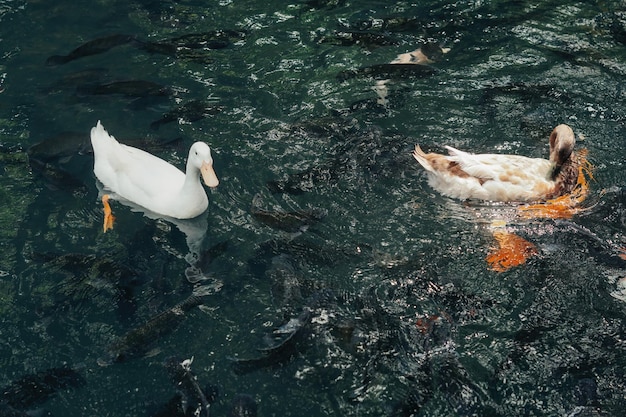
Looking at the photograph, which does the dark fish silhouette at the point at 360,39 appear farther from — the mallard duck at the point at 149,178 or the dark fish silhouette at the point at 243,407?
the dark fish silhouette at the point at 243,407

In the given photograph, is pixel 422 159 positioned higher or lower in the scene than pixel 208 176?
lower

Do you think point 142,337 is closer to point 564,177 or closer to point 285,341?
point 285,341

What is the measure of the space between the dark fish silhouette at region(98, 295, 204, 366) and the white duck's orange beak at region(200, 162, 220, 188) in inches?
54.1

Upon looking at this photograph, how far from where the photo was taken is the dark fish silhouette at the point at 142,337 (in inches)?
231

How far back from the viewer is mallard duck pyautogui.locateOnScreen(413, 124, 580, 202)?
741 cm

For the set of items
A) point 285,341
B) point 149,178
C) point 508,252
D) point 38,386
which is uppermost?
point 149,178

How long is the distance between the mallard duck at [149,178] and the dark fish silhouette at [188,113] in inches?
28.1

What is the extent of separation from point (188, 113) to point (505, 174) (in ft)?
12.4

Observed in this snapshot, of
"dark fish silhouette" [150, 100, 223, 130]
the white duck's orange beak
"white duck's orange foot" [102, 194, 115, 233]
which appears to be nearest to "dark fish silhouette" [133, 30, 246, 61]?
"dark fish silhouette" [150, 100, 223, 130]

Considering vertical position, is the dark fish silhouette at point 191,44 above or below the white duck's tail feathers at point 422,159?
above

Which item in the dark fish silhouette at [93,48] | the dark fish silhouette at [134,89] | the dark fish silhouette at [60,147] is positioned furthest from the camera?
the dark fish silhouette at [93,48]

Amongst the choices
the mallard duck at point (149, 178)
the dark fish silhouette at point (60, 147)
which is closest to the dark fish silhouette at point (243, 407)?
the mallard duck at point (149, 178)

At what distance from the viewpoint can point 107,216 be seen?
7.46m

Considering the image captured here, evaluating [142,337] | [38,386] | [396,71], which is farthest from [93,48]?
[38,386]
